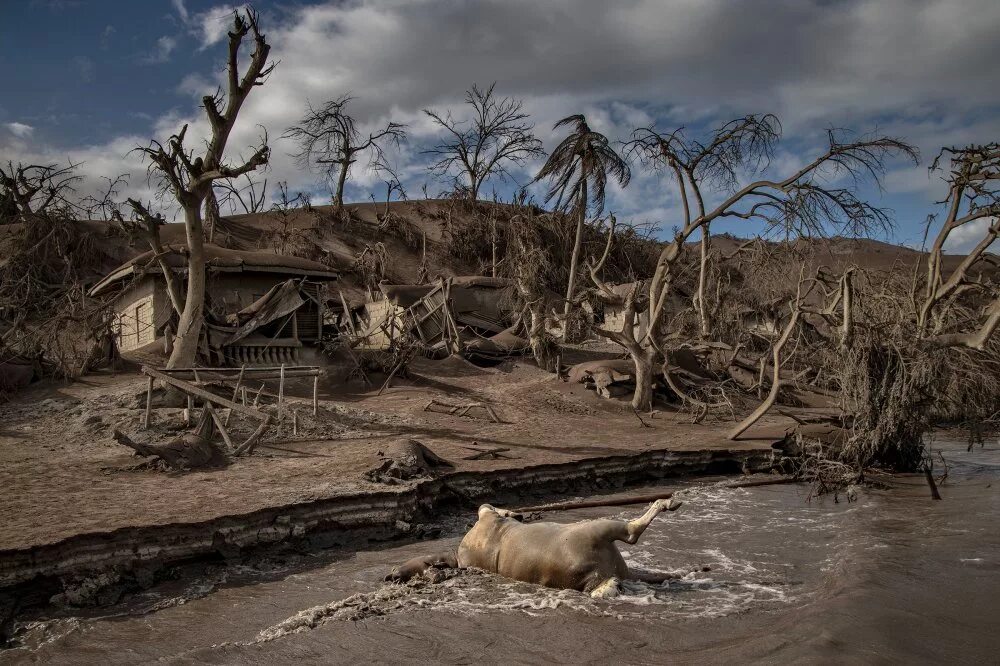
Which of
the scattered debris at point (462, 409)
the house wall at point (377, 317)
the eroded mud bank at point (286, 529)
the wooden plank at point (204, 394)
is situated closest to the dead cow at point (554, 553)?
the eroded mud bank at point (286, 529)

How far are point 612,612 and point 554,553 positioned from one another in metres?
0.80

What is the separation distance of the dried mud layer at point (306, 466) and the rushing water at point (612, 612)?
567 mm

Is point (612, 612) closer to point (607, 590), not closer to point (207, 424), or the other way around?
point (607, 590)

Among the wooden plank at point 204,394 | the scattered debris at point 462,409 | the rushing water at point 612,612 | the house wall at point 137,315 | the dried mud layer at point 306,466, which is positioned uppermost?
the house wall at point 137,315

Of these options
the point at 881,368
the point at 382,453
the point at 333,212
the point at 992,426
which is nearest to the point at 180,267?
the point at 382,453

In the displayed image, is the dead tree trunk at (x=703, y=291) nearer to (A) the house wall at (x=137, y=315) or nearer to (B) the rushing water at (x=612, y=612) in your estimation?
(B) the rushing water at (x=612, y=612)

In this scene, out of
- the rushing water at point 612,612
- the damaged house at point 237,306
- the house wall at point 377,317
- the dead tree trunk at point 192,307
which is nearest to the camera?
the rushing water at point 612,612

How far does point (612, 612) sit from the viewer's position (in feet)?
19.0

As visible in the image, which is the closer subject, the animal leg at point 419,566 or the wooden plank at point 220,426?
the animal leg at point 419,566

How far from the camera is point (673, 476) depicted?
40.1 feet

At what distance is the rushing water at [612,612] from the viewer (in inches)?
201

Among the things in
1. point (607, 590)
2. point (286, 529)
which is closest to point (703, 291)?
point (286, 529)

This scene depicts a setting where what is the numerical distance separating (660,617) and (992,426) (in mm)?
12282

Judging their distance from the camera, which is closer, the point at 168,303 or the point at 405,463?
the point at 405,463
